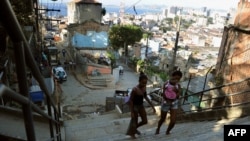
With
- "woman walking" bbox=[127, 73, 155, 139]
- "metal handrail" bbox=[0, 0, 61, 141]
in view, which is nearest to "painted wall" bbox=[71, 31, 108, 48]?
"woman walking" bbox=[127, 73, 155, 139]

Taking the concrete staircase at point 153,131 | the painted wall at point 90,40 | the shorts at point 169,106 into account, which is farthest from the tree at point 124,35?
the shorts at point 169,106

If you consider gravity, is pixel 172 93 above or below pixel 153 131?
above

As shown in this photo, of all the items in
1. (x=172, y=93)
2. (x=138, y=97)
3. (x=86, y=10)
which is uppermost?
(x=86, y=10)

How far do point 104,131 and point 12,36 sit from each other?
663cm

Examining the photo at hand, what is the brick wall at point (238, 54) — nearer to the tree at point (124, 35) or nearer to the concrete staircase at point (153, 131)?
the concrete staircase at point (153, 131)

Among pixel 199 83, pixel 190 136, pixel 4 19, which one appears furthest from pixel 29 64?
pixel 199 83

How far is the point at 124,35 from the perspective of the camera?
41.9m

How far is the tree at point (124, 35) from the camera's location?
41.6 metres

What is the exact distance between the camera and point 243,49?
29.2 feet

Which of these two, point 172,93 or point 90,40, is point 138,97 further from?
point 90,40

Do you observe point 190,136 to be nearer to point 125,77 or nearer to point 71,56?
point 125,77

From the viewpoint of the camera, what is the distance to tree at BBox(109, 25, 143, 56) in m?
41.6

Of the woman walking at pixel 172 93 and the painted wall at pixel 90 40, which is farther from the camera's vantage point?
the painted wall at pixel 90 40

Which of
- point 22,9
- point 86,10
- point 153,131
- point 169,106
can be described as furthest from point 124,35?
point 169,106
